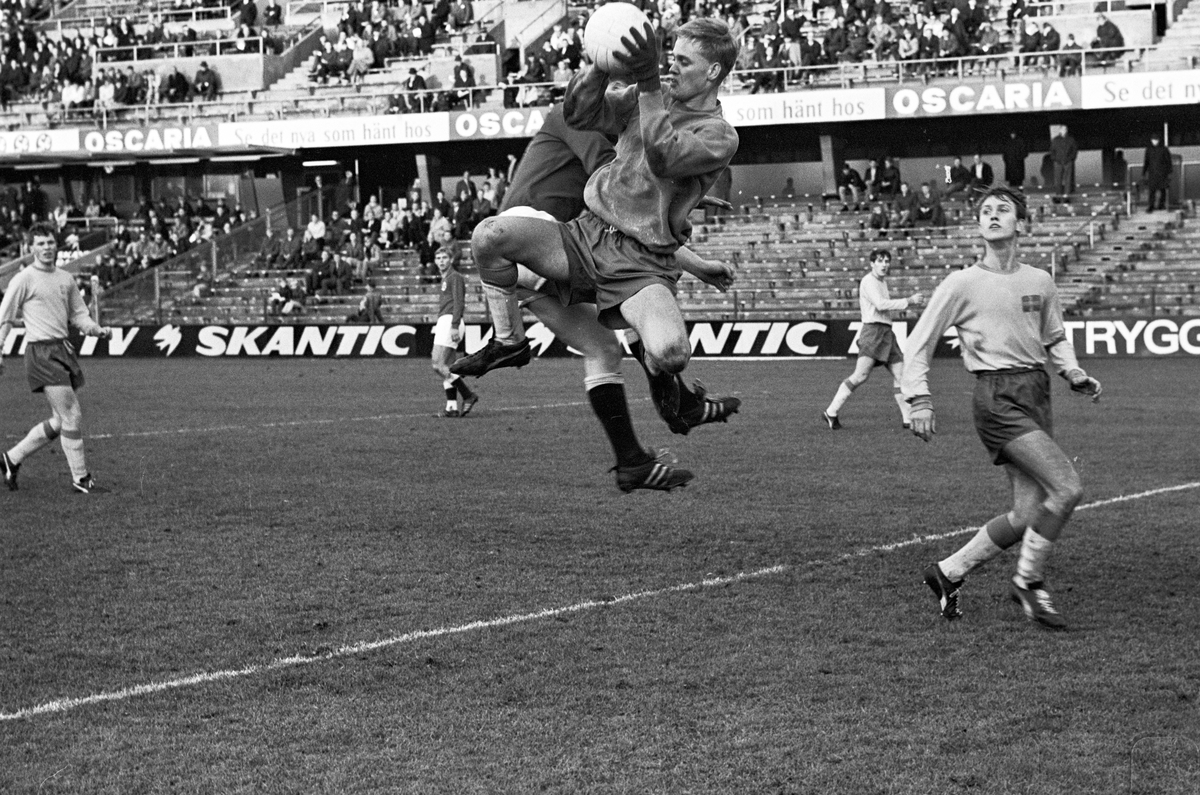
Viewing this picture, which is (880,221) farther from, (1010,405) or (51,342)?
(1010,405)

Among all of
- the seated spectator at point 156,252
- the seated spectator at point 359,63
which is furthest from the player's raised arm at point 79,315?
the seated spectator at point 359,63

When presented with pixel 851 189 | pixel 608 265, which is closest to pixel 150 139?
pixel 851 189

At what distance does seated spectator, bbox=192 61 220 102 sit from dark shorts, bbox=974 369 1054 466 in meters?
39.1

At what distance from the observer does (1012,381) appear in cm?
799

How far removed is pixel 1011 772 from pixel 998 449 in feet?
8.98

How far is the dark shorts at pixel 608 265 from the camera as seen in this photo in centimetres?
650

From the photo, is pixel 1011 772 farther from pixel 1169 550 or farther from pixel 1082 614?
pixel 1169 550

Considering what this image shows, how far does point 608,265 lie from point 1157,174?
102 ft

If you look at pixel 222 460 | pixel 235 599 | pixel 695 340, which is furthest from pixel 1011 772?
pixel 695 340

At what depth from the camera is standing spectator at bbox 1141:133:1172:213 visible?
113 ft

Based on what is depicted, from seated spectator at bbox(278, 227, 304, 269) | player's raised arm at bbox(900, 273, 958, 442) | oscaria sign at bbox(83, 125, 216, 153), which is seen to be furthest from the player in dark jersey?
oscaria sign at bbox(83, 125, 216, 153)

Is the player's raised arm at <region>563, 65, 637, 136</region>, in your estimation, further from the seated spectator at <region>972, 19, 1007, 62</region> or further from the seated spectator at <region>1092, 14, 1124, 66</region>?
the seated spectator at <region>972, 19, 1007, 62</region>

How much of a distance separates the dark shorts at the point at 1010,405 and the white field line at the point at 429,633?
1783 millimetres

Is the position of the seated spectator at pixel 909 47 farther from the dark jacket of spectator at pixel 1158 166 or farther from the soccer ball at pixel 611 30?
the soccer ball at pixel 611 30
